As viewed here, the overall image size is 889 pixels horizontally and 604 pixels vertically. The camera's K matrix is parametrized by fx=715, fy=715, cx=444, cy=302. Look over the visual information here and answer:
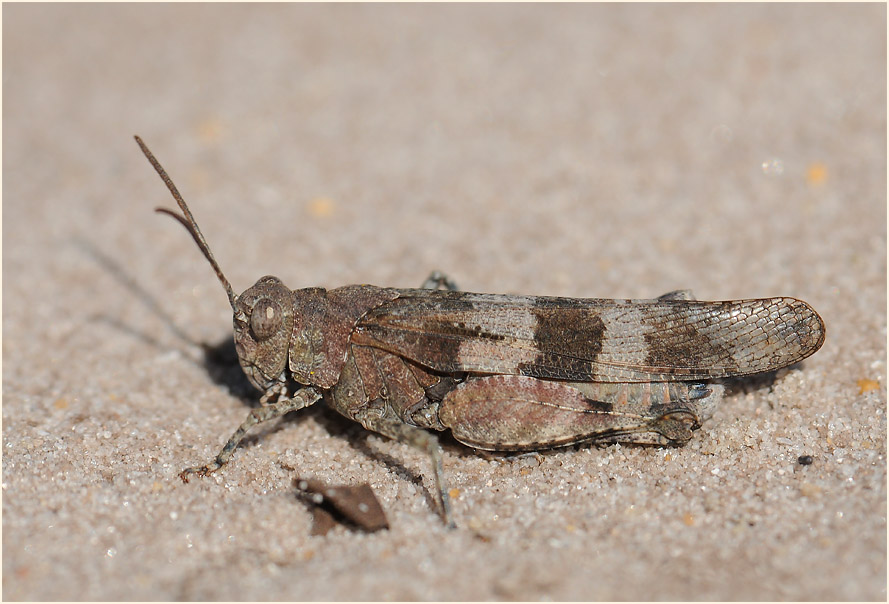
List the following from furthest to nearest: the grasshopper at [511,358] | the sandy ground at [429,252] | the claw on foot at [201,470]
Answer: the claw on foot at [201,470], the grasshopper at [511,358], the sandy ground at [429,252]

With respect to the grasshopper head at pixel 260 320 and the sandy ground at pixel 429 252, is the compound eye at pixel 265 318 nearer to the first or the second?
the grasshopper head at pixel 260 320

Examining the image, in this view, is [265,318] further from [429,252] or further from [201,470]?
[429,252]

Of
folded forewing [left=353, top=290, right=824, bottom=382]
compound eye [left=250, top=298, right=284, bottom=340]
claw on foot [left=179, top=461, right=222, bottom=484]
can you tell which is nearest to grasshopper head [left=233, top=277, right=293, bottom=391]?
compound eye [left=250, top=298, right=284, bottom=340]

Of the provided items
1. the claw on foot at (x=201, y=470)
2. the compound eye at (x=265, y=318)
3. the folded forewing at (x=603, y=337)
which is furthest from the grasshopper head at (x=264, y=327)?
the claw on foot at (x=201, y=470)

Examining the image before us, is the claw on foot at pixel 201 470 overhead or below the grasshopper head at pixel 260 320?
below

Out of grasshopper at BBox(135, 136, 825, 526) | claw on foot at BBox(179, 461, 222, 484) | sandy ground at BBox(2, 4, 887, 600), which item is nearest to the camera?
sandy ground at BBox(2, 4, 887, 600)

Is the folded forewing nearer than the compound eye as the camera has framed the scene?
Yes

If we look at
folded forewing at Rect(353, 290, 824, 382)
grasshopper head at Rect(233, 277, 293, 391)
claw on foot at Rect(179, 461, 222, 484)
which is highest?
folded forewing at Rect(353, 290, 824, 382)

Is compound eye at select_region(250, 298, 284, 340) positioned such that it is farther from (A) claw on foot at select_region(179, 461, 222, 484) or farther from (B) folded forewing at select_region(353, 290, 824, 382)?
(A) claw on foot at select_region(179, 461, 222, 484)
